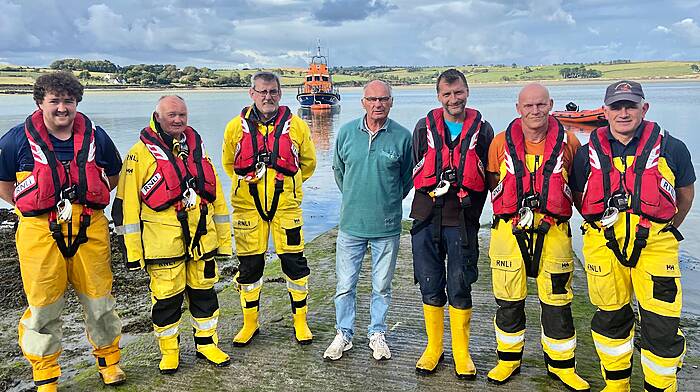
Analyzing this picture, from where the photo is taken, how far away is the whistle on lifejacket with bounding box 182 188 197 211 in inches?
165

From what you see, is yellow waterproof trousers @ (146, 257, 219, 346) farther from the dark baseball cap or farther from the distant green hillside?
the distant green hillside

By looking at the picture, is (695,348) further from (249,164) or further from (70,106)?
(70,106)

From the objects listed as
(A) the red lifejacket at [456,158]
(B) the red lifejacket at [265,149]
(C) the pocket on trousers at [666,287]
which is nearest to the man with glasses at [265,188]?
(B) the red lifejacket at [265,149]

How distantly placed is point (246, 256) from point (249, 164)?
2.68 ft

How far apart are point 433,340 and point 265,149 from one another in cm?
208

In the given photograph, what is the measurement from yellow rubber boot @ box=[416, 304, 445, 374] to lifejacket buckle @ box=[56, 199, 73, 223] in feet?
8.90

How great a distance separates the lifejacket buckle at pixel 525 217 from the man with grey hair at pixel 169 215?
231 centimetres

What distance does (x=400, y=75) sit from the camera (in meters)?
122

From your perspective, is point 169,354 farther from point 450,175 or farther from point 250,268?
point 450,175

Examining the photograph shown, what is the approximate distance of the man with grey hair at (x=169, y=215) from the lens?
162 inches

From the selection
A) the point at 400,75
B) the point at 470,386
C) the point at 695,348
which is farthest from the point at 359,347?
the point at 400,75

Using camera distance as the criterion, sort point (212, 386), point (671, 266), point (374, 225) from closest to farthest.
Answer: point (671, 266), point (212, 386), point (374, 225)

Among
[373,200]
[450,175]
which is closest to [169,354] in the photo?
[373,200]

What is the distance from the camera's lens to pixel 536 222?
388 centimetres
